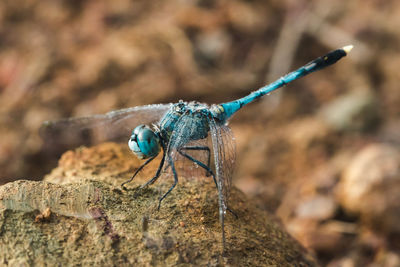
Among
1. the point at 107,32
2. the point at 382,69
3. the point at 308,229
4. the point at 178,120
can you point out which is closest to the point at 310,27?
the point at 382,69

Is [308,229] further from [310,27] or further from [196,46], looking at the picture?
[310,27]

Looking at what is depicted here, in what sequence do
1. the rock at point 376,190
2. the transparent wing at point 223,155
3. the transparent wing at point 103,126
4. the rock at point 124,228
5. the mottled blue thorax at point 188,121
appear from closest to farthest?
the rock at point 124,228 < the transparent wing at point 223,155 < the mottled blue thorax at point 188,121 < the transparent wing at point 103,126 < the rock at point 376,190

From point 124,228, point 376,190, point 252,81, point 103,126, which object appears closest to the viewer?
point 124,228

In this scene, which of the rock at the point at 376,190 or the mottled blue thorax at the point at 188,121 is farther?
the rock at the point at 376,190

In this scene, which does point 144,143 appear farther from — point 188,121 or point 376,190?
point 376,190

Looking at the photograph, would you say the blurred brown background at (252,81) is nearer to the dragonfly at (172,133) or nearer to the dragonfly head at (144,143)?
the dragonfly at (172,133)

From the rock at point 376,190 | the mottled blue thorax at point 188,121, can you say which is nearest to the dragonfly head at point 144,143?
the mottled blue thorax at point 188,121

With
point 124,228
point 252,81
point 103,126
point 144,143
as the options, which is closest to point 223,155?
point 144,143
